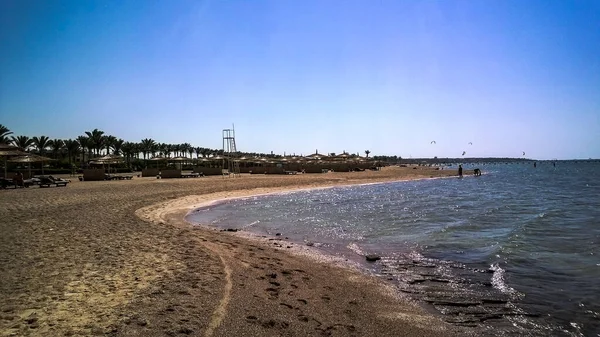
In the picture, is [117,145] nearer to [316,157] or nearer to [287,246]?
[316,157]

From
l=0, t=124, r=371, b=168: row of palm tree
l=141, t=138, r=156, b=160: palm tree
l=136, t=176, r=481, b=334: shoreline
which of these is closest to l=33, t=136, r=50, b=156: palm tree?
l=0, t=124, r=371, b=168: row of palm tree

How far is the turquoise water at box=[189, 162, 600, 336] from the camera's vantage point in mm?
6039

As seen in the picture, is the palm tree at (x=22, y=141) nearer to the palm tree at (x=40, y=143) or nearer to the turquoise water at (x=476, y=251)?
the palm tree at (x=40, y=143)

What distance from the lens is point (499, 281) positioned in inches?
302

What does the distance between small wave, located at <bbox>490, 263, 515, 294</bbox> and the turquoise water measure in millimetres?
19

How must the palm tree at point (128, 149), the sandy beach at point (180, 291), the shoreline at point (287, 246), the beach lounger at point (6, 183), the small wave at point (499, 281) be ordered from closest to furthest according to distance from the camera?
the sandy beach at point (180, 291) < the shoreline at point (287, 246) < the small wave at point (499, 281) < the beach lounger at point (6, 183) < the palm tree at point (128, 149)

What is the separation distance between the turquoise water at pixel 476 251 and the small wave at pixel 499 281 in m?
0.02

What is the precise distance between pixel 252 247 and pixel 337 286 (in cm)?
380

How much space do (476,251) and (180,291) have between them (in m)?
8.24

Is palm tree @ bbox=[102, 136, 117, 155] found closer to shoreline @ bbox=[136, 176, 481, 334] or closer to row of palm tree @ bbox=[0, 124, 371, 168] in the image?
row of palm tree @ bbox=[0, 124, 371, 168]

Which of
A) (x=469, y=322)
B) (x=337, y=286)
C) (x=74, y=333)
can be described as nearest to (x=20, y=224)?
(x=74, y=333)

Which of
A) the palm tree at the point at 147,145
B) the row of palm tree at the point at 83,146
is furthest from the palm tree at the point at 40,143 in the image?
the palm tree at the point at 147,145

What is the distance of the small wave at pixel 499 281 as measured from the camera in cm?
708

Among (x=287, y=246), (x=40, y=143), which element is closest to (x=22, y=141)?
(x=40, y=143)
